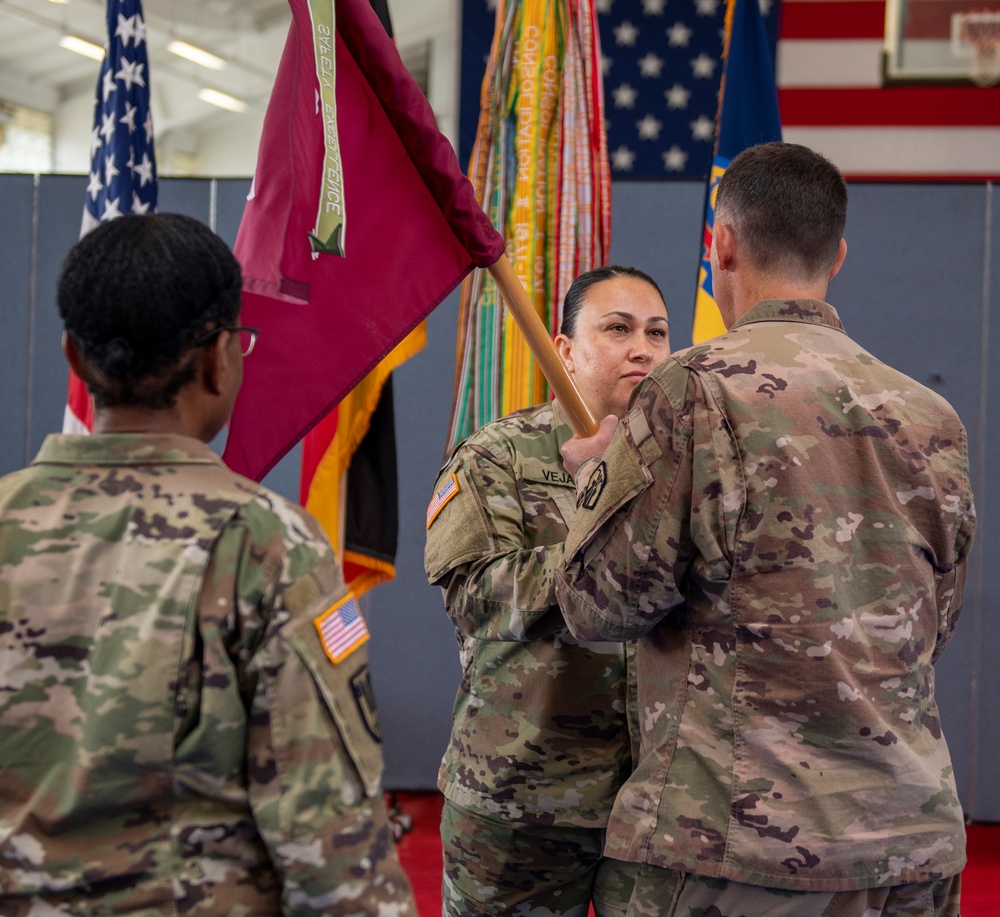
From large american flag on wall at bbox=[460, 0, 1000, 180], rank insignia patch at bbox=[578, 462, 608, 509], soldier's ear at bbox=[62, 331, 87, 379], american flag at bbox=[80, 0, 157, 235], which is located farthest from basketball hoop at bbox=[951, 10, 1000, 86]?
soldier's ear at bbox=[62, 331, 87, 379]

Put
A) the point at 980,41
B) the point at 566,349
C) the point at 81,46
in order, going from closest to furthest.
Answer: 1. the point at 566,349
2. the point at 980,41
3. the point at 81,46

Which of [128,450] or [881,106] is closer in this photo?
[128,450]

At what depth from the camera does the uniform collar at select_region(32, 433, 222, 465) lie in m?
1.04

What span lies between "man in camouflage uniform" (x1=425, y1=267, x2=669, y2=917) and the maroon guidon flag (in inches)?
10.6

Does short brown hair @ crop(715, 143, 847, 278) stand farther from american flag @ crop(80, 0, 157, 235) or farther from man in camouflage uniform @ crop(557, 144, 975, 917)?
american flag @ crop(80, 0, 157, 235)

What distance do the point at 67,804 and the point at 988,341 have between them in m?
4.16

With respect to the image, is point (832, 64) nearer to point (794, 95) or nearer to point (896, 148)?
point (794, 95)

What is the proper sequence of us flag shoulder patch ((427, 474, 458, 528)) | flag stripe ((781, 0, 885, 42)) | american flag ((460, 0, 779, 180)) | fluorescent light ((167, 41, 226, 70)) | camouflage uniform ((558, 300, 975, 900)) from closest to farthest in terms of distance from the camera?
camouflage uniform ((558, 300, 975, 900))
us flag shoulder patch ((427, 474, 458, 528))
american flag ((460, 0, 779, 180))
flag stripe ((781, 0, 885, 42))
fluorescent light ((167, 41, 226, 70))

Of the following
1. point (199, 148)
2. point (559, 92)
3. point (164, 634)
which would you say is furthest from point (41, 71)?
point (164, 634)

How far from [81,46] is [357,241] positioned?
22.1 feet

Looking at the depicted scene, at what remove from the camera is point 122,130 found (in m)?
3.09

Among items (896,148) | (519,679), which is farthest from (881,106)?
(519,679)

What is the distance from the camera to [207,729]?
3.18 feet

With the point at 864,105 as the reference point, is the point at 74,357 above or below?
below
